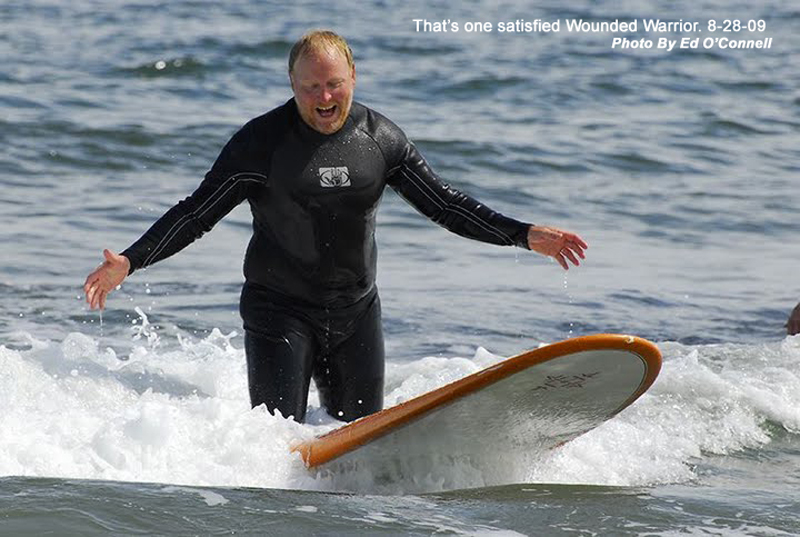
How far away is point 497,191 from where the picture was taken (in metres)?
12.9

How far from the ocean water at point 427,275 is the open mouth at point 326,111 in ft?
3.60

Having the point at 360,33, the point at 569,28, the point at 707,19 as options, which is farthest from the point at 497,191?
the point at 707,19

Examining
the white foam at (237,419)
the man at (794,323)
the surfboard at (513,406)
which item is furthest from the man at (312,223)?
the man at (794,323)

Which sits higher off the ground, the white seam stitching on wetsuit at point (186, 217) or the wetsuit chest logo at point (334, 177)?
the wetsuit chest logo at point (334, 177)

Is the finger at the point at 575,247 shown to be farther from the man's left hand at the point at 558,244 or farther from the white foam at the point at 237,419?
the white foam at the point at 237,419

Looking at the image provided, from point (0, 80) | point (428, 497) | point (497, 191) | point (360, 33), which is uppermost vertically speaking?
point (360, 33)

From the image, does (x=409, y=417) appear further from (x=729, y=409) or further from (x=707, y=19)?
(x=707, y=19)

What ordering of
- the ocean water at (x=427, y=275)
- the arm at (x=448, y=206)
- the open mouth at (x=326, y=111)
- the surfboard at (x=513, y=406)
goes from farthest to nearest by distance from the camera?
the arm at (x=448, y=206)
the open mouth at (x=326, y=111)
the ocean water at (x=427, y=275)
the surfboard at (x=513, y=406)

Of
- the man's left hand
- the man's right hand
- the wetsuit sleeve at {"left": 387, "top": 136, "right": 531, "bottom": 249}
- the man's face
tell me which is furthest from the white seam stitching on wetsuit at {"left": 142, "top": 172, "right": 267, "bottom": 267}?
the man's left hand

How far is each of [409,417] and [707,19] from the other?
2236cm

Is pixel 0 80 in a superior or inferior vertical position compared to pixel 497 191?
superior

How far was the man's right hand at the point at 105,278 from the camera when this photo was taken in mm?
4880

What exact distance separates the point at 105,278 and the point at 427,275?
5010 mm

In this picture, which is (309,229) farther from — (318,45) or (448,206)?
(318,45)
